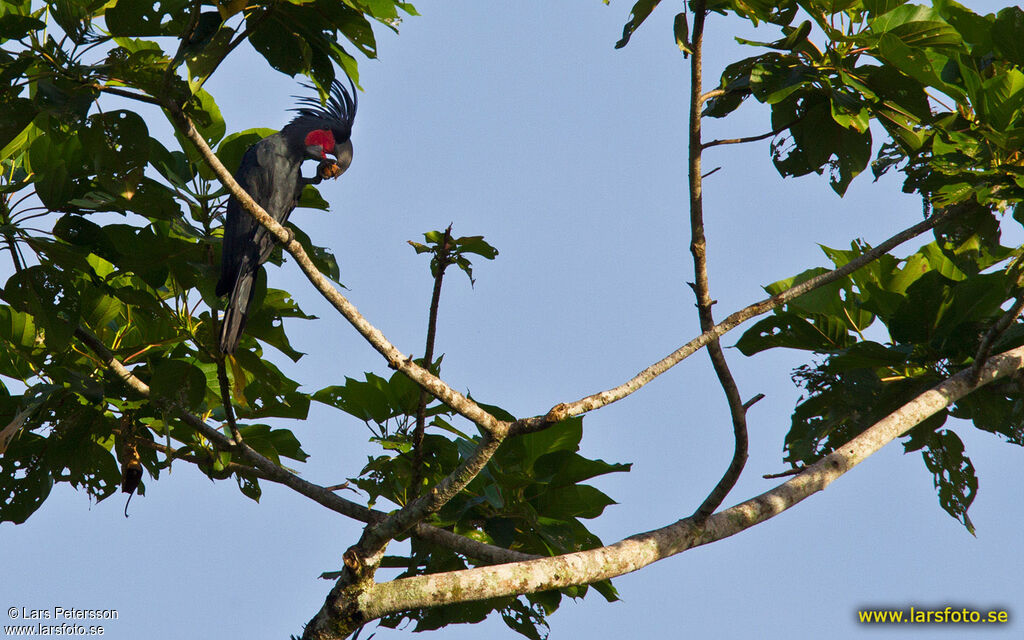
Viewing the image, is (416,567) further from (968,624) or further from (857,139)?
(857,139)

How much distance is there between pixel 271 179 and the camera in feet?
14.5

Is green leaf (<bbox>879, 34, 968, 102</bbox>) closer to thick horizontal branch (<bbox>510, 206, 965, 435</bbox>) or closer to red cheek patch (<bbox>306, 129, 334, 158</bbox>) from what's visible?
thick horizontal branch (<bbox>510, 206, 965, 435</bbox>)

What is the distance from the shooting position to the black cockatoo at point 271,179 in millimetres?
3506

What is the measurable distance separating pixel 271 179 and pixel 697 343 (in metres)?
2.56

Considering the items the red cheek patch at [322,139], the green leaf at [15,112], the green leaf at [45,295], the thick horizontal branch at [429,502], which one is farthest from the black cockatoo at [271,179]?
the thick horizontal branch at [429,502]

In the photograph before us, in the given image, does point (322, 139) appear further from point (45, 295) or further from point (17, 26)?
point (17, 26)

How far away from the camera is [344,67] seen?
9.43ft

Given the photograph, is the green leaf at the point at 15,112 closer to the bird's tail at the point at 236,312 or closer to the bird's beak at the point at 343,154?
the bird's tail at the point at 236,312

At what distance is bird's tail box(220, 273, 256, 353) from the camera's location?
3.38m

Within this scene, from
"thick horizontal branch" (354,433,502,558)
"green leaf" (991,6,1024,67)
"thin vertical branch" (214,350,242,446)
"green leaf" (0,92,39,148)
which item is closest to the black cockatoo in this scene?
"thin vertical branch" (214,350,242,446)

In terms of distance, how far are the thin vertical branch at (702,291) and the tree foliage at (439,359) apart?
10cm

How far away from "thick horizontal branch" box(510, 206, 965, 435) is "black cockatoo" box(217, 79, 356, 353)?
56.4 inches

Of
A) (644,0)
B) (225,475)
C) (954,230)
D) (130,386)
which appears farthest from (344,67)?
(954,230)

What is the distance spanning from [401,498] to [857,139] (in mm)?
2390
